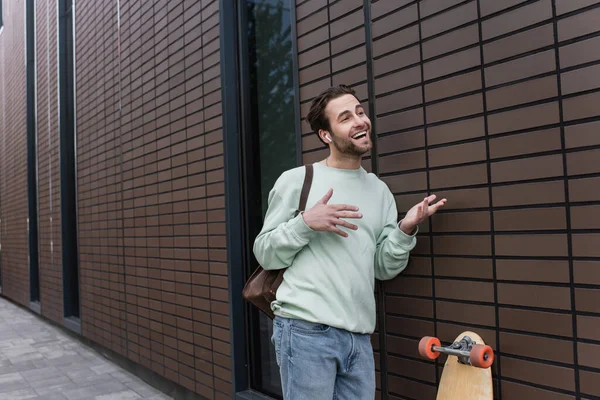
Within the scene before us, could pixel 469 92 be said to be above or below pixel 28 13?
below

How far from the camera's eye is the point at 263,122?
4.04m

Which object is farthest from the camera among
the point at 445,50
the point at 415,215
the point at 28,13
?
the point at 28,13

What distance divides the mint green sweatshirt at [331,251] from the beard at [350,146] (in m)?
0.09

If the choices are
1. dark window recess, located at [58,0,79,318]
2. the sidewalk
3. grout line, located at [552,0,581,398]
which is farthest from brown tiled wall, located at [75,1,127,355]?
grout line, located at [552,0,581,398]

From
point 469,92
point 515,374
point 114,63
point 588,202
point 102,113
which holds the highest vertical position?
point 114,63

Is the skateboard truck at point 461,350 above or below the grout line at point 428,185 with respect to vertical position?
below

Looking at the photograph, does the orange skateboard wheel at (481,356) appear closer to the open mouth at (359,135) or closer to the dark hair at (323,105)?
the open mouth at (359,135)

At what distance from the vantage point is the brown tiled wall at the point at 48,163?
816 cm

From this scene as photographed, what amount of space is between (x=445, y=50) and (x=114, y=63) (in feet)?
14.9

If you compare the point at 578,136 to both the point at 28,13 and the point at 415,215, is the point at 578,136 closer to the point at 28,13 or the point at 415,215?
the point at 415,215

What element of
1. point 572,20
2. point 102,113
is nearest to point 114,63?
point 102,113

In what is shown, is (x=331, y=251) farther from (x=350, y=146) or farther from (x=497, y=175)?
(x=497, y=175)

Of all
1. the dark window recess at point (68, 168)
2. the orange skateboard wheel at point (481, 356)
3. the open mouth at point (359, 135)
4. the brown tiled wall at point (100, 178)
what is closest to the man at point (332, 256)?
the open mouth at point (359, 135)

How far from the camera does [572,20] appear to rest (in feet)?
6.12
